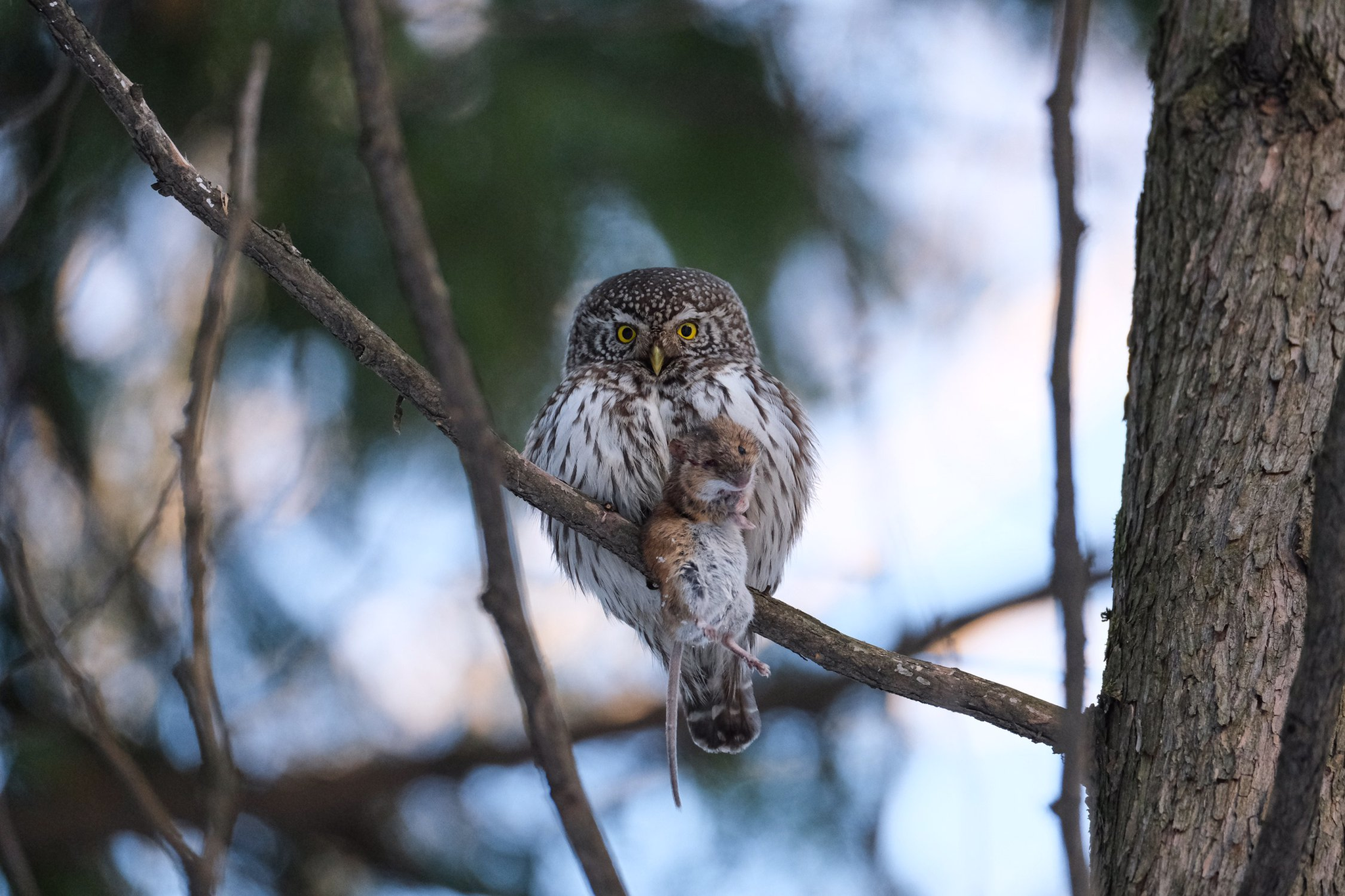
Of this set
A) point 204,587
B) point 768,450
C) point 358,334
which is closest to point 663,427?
point 768,450

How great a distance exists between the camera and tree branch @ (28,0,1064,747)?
7.69 ft

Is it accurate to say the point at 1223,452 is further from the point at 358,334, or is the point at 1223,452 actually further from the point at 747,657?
the point at 358,334

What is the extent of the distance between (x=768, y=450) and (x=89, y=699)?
7.66ft

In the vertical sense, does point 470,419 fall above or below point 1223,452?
below

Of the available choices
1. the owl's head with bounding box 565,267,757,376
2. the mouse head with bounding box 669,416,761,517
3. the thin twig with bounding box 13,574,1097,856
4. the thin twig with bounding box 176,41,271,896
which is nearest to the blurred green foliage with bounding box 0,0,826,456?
the owl's head with bounding box 565,267,757,376

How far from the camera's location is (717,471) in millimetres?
3389

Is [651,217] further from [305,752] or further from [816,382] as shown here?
[305,752]

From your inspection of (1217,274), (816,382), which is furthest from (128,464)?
(1217,274)

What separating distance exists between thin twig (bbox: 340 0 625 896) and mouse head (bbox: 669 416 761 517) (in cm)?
200

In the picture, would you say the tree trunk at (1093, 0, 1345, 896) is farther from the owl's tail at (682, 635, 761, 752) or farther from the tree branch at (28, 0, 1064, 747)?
the owl's tail at (682, 635, 761, 752)

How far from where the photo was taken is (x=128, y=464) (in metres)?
4.61

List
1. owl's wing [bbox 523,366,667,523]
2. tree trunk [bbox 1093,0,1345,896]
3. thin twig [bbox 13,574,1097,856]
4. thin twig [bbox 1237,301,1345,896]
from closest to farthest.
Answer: thin twig [bbox 1237,301,1345,896] → tree trunk [bbox 1093,0,1345,896] → owl's wing [bbox 523,366,667,523] → thin twig [bbox 13,574,1097,856]

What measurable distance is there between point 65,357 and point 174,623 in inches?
41.2

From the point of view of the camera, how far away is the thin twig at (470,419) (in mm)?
1241
